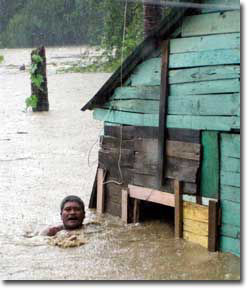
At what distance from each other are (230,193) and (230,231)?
32 centimetres

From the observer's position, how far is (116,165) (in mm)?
6465

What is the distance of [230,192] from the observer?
505 centimetres

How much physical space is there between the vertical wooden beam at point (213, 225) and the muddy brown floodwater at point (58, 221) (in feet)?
0.28

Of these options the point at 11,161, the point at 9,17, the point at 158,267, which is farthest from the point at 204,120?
the point at 11,161

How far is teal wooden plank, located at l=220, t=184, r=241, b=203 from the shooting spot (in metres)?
4.97

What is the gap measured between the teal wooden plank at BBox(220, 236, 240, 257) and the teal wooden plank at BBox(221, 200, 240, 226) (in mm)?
143

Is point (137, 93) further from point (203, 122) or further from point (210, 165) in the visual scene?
point (210, 165)

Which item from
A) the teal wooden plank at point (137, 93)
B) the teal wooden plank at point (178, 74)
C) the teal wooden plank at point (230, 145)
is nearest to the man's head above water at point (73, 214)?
the teal wooden plank at point (137, 93)

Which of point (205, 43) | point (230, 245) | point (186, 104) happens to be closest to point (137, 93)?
point (186, 104)

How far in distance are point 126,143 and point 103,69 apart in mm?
13640

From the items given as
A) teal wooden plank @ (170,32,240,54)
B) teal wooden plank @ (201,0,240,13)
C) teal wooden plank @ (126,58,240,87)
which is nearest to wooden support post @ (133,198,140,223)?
teal wooden plank @ (126,58,240,87)

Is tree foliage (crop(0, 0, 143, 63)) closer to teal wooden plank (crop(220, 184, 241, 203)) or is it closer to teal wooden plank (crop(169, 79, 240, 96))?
teal wooden plank (crop(169, 79, 240, 96))

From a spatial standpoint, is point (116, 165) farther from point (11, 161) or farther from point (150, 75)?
point (11, 161)

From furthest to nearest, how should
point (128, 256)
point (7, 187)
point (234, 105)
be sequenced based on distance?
point (7, 187) → point (128, 256) → point (234, 105)
